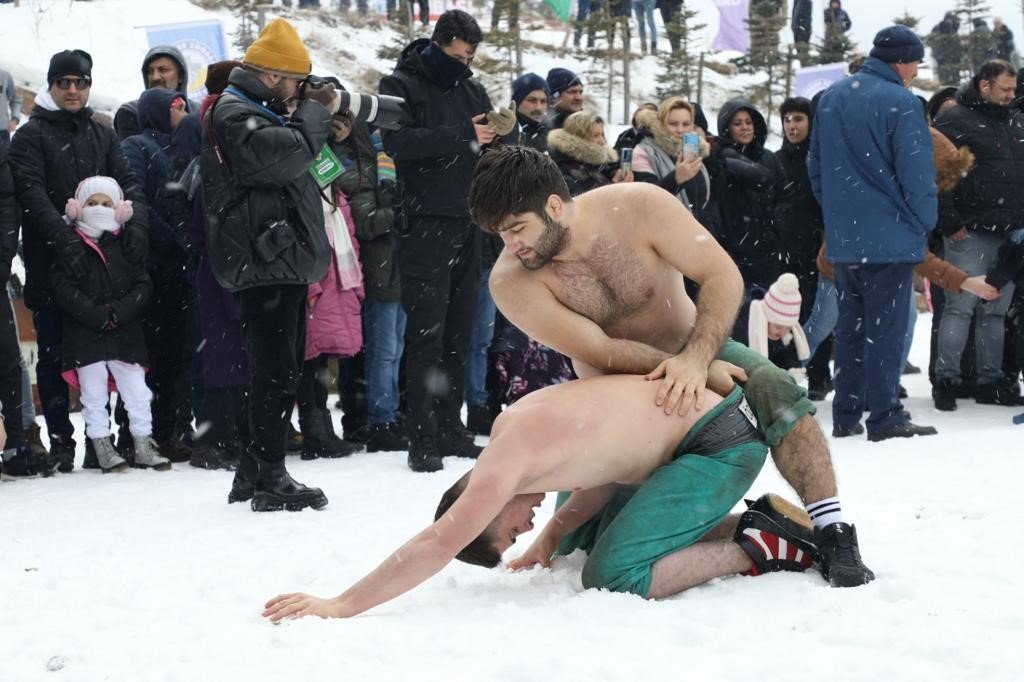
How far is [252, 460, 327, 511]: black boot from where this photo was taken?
4613 mm

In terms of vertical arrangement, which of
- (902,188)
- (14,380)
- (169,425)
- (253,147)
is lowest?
(169,425)

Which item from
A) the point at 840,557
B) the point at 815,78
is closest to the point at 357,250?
the point at 840,557

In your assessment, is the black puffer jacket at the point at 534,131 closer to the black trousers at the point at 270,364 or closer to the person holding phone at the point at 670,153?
the person holding phone at the point at 670,153

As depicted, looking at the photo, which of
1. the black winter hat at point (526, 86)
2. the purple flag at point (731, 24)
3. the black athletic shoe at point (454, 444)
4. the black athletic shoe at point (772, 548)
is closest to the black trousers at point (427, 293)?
the black athletic shoe at point (454, 444)

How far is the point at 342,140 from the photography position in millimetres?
Answer: 6250

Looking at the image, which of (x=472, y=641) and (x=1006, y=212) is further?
(x=1006, y=212)

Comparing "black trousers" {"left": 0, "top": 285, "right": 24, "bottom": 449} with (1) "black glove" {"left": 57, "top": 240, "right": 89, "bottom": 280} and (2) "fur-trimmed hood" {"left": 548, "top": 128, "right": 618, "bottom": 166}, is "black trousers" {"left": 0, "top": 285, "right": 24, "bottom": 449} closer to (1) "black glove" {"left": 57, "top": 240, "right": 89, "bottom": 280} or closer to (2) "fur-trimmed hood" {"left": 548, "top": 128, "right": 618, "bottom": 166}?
(1) "black glove" {"left": 57, "top": 240, "right": 89, "bottom": 280}

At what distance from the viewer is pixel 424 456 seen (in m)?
5.48

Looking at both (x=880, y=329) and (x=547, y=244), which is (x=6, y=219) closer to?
(x=547, y=244)

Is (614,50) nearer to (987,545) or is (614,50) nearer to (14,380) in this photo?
(14,380)

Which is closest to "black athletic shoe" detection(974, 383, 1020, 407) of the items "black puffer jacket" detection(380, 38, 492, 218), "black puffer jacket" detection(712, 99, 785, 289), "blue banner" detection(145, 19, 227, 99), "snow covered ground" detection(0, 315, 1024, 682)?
"black puffer jacket" detection(712, 99, 785, 289)

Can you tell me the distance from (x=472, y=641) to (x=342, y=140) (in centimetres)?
400

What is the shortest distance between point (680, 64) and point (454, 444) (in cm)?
2512

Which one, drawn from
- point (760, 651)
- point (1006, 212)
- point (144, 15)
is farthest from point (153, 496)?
point (144, 15)
